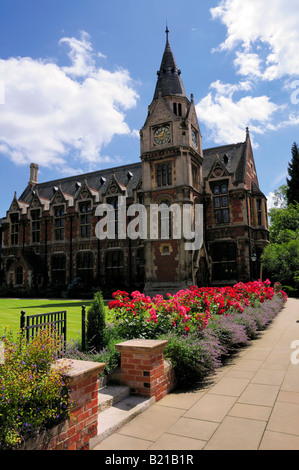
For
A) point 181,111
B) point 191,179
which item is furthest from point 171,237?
point 181,111

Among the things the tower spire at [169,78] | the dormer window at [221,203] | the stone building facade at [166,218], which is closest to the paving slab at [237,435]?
the stone building facade at [166,218]

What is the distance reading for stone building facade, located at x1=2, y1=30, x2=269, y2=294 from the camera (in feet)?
80.9

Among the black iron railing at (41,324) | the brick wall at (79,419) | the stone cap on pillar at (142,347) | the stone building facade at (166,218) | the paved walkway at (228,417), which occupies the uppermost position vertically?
the stone building facade at (166,218)

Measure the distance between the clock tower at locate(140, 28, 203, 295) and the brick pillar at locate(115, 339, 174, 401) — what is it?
17.9 meters

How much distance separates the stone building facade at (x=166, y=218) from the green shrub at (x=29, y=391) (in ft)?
65.2

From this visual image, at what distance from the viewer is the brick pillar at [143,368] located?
511cm

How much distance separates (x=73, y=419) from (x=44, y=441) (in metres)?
0.41

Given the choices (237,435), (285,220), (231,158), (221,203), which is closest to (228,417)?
(237,435)

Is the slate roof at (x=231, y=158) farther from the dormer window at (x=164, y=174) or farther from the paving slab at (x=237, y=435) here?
the paving slab at (x=237, y=435)

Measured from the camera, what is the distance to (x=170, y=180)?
25.3 meters

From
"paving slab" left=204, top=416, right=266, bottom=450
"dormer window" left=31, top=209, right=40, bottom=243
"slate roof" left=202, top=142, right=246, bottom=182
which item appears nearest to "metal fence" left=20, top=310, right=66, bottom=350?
"paving slab" left=204, top=416, right=266, bottom=450

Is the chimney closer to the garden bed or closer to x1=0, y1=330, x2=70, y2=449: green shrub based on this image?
the garden bed

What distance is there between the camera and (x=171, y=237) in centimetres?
2422

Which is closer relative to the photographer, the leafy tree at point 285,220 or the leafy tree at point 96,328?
the leafy tree at point 96,328
